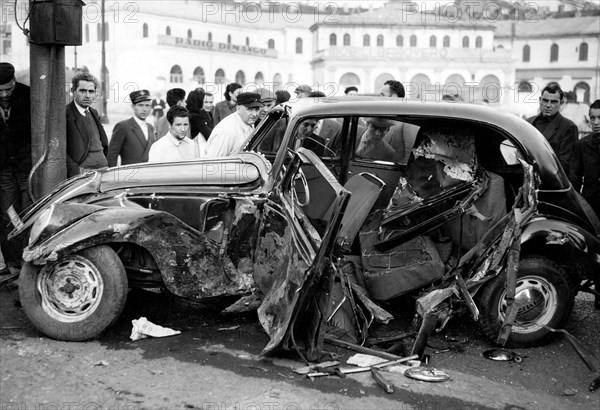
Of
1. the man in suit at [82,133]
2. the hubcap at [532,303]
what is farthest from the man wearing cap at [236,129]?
the hubcap at [532,303]

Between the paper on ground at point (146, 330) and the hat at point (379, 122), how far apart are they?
2445 millimetres

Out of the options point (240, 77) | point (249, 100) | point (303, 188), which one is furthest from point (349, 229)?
point (240, 77)

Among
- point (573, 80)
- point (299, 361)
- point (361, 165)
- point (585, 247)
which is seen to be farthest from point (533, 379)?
point (573, 80)

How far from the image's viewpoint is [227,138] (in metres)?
7.52

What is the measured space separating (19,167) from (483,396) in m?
5.35

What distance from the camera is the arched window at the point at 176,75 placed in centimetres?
7794

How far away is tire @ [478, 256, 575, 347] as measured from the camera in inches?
219

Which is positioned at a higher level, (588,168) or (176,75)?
(176,75)

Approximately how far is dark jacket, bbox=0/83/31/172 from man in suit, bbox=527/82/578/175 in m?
5.79

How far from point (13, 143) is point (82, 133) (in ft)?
2.36

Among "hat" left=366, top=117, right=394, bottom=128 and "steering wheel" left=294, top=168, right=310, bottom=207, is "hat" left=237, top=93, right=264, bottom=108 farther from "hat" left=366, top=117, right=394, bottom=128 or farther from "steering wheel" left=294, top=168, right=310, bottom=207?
"steering wheel" left=294, top=168, right=310, bottom=207

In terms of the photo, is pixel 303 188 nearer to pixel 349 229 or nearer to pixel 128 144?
pixel 349 229

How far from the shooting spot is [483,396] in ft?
15.1

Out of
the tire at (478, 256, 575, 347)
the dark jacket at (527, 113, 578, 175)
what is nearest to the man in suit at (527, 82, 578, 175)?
the dark jacket at (527, 113, 578, 175)
